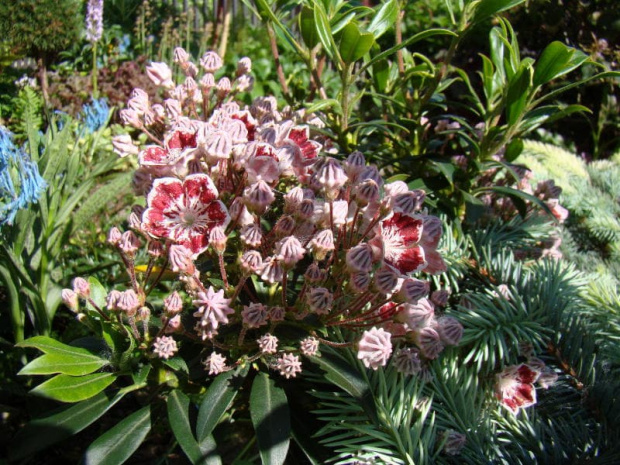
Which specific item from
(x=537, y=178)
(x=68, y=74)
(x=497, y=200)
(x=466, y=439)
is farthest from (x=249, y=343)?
(x=68, y=74)

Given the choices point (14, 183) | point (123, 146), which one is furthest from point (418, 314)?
point (14, 183)

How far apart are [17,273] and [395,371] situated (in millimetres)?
945

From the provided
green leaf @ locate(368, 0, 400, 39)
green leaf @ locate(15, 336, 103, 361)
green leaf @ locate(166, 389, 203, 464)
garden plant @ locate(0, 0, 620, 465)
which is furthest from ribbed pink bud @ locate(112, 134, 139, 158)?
green leaf @ locate(368, 0, 400, 39)

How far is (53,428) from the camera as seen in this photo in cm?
97

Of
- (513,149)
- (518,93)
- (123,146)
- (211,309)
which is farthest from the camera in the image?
(513,149)

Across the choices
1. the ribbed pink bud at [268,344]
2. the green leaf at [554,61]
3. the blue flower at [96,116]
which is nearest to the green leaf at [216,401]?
the ribbed pink bud at [268,344]

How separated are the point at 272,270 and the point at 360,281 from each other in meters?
0.16

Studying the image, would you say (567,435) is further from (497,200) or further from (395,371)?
(497,200)

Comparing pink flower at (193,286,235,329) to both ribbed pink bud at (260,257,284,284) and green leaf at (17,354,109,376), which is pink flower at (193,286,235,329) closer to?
ribbed pink bud at (260,257,284,284)

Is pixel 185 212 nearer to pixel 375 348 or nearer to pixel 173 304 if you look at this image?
pixel 173 304

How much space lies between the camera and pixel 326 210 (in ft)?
3.31

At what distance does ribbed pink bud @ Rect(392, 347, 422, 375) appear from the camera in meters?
1.00

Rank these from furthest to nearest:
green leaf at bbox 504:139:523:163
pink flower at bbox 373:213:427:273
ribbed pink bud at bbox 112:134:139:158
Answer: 1. green leaf at bbox 504:139:523:163
2. ribbed pink bud at bbox 112:134:139:158
3. pink flower at bbox 373:213:427:273

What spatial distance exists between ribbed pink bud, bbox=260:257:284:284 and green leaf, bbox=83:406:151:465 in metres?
0.37
